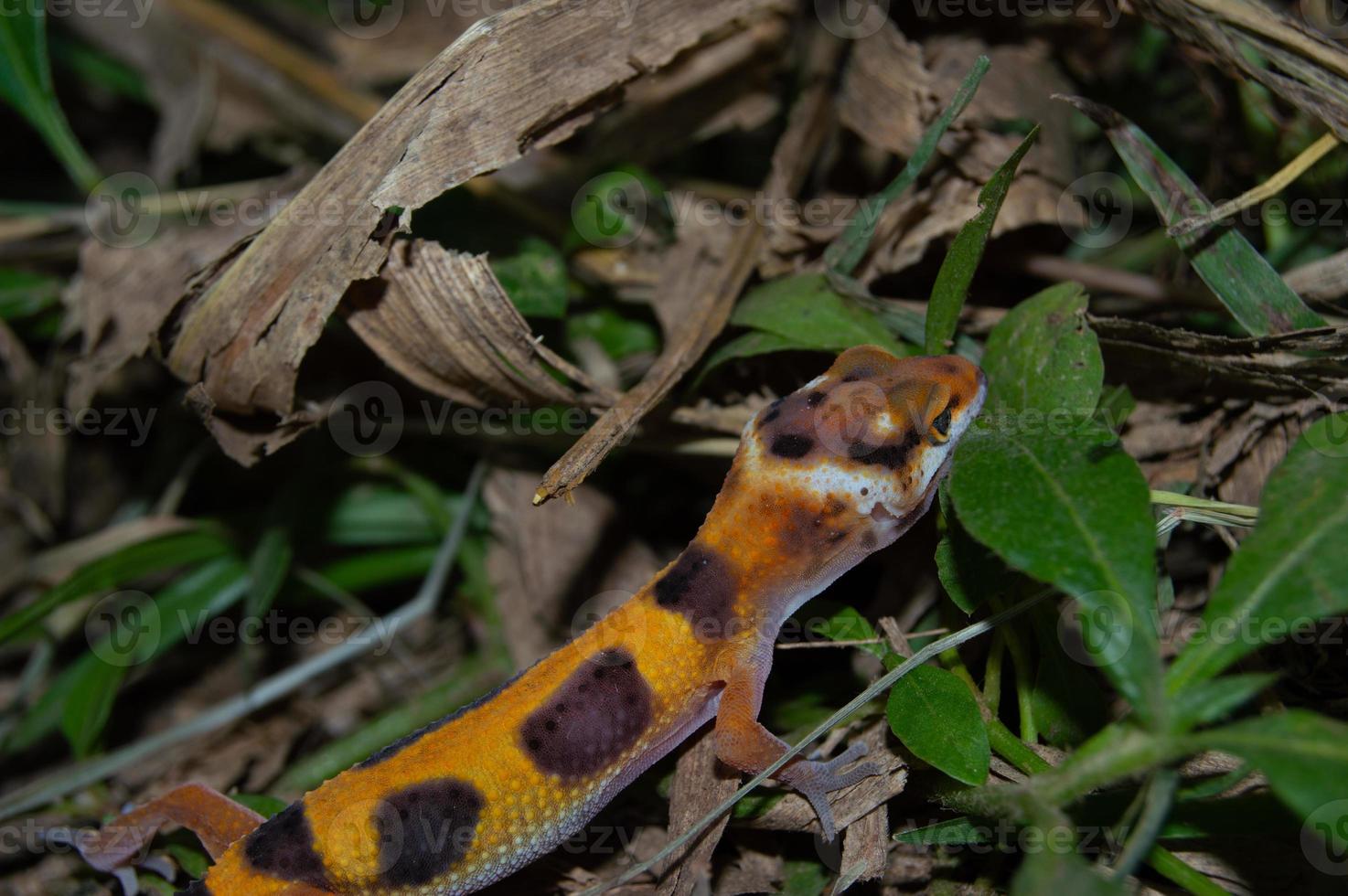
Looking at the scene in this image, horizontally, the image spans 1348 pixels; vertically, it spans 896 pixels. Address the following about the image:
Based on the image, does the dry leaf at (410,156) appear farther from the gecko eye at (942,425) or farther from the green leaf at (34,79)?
the green leaf at (34,79)

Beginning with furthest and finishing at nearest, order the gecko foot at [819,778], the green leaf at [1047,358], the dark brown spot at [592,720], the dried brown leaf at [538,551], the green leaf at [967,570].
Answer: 1. the dried brown leaf at [538,551]
2. the dark brown spot at [592,720]
3. the gecko foot at [819,778]
4. the green leaf at [1047,358]
5. the green leaf at [967,570]

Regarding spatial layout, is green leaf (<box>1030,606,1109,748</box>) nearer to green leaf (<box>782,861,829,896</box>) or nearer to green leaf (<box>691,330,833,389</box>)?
green leaf (<box>782,861,829,896</box>)

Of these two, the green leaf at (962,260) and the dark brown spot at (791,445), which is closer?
the green leaf at (962,260)

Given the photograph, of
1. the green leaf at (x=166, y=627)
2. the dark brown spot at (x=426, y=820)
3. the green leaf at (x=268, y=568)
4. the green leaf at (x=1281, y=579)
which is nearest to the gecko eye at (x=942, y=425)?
the green leaf at (x=1281, y=579)

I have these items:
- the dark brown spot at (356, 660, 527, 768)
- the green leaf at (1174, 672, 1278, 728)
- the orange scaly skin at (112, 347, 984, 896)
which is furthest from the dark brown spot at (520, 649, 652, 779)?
the green leaf at (1174, 672, 1278, 728)

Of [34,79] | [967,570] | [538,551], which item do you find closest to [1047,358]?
[967,570]

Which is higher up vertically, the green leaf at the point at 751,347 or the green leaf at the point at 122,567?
the green leaf at the point at 751,347

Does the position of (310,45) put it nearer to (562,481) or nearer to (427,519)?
(427,519)
